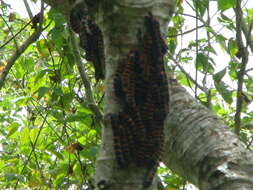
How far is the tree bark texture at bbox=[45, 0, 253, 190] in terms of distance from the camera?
1398 mm

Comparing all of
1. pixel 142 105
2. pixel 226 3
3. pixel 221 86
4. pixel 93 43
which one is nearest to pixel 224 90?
pixel 221 86

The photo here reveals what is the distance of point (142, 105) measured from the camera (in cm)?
143

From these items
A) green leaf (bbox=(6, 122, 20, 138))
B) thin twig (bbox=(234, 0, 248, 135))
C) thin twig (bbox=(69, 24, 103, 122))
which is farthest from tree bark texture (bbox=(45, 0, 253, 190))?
green leaf (bbox=(6, 122, 20, 138))

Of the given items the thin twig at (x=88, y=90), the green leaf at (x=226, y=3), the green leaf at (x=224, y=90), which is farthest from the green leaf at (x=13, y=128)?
the green leaf at (x=226, y=3)

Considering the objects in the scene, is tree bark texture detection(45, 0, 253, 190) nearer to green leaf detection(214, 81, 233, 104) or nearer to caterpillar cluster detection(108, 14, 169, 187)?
caterpillar cluster detection(108, 14, 169, 187)

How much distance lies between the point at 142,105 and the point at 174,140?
0.48m

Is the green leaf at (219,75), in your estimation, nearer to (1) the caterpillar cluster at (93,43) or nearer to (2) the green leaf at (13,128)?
(1) the caterpillar cluster at (93,43)

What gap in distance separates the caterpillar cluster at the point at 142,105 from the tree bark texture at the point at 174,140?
4cm

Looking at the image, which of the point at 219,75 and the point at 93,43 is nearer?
the point at 93,43

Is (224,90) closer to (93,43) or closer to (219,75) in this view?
Result: (219,75)

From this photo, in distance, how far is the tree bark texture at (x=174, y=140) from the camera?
140 centimetres

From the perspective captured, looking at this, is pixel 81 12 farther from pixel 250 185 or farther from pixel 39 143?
pixel 39 143

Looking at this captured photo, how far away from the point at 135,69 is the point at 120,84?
0.07m

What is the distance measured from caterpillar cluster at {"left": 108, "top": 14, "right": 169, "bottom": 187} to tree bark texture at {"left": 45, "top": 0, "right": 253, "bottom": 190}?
0.04 meters
